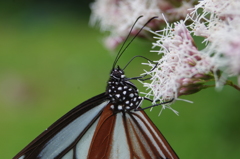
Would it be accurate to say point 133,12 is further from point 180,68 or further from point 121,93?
point 180,68

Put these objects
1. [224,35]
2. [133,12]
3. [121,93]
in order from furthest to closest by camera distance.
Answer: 1. [133,12]
2. [121,93]
3. [224,35]

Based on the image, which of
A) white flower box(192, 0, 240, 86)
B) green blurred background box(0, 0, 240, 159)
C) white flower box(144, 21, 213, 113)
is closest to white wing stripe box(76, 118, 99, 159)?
white flower box(144, 21, 213, 113)

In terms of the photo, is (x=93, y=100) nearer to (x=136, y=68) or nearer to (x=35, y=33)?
(x=136, y=68)

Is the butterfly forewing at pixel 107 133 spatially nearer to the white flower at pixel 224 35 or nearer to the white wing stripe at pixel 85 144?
the white wing stripe at pixel 85 144

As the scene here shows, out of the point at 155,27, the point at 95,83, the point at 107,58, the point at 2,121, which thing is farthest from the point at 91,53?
the point at 155,27

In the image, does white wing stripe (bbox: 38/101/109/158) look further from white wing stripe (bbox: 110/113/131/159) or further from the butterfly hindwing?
white wing stripe (bbox: 110/113/131/159)

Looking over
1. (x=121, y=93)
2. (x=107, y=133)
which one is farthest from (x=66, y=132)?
(x=121, y=93)
